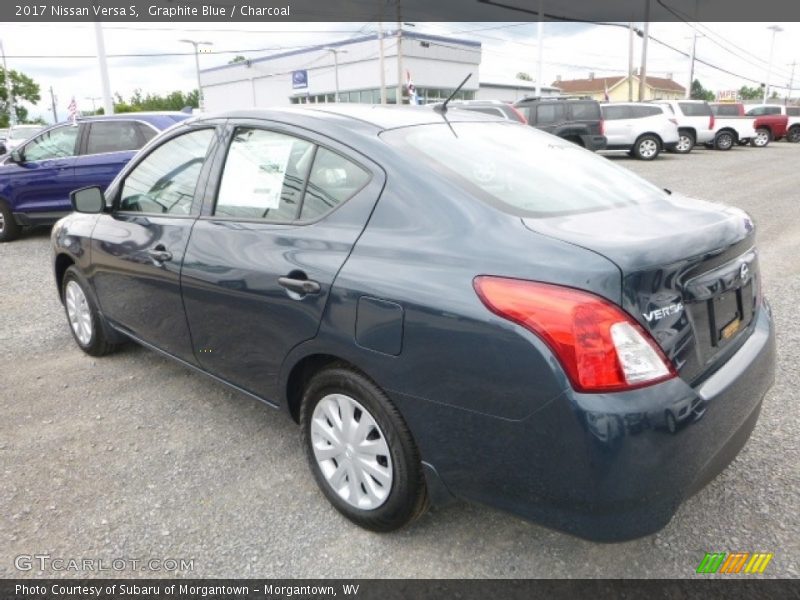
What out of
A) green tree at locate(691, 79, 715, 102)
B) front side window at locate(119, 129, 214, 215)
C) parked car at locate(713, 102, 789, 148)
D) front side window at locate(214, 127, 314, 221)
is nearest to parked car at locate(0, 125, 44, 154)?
front side window at locate(119, 129, 214, 215)

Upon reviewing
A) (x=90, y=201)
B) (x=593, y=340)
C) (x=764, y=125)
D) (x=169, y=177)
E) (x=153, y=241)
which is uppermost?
(x=764, y=125)

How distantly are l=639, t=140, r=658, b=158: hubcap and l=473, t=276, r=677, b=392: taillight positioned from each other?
65.4 feet

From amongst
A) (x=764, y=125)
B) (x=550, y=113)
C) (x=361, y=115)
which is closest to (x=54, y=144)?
(x=361, y=115)

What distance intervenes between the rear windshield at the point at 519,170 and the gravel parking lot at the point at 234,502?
49.6 inches

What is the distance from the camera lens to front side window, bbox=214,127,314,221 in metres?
2.62

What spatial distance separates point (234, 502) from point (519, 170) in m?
1.85


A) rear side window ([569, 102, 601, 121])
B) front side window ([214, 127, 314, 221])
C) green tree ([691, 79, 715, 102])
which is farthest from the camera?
green tree ([691, 79, 715, 102])

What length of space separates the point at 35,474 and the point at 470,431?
218 centimetres

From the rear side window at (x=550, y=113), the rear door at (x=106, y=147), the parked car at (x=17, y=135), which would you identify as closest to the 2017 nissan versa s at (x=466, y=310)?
the rear door at (x=106, y=147)

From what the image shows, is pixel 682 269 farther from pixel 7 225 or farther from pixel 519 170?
pixel 7 225

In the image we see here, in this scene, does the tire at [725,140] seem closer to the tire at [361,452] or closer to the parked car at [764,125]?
the parked car at [764,125]

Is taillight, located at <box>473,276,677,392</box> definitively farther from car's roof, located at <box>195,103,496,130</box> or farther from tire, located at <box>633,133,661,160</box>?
tire, located at <box>633,133,661,160</box>

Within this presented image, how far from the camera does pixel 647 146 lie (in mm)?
19891

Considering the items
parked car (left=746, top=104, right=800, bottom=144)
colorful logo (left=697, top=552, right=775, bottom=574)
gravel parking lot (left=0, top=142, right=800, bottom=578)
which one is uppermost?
parked car (left=746, top=104, right=800, bottom=144)
